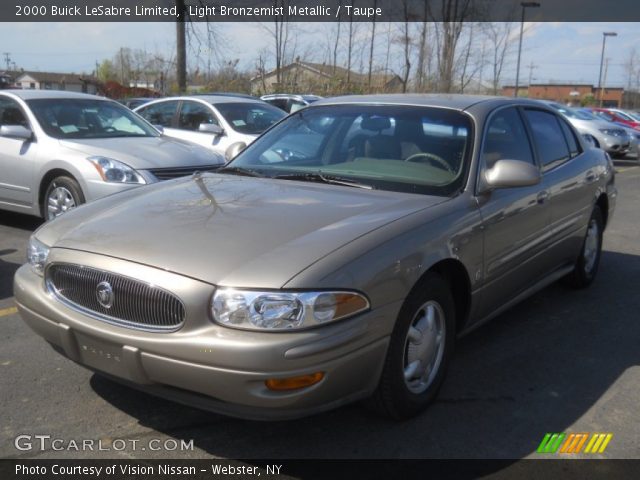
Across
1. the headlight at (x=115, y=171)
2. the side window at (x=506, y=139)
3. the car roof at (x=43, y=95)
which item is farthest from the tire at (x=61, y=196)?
the side window at (x=506, y=139)

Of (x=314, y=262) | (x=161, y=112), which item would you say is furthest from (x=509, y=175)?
(x=161, y=112)

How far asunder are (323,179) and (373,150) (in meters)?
0.44

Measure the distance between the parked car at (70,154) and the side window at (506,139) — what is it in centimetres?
362

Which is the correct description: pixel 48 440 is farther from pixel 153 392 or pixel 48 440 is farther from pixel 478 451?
pixel 478 451

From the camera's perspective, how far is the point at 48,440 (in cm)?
302

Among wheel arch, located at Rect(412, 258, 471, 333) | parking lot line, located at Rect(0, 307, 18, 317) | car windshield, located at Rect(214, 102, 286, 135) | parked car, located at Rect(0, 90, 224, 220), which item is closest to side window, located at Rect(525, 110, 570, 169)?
wheel arch, located at Rect(412, 258, 471, 333)

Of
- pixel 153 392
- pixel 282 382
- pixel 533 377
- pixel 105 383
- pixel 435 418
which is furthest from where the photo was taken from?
pixel 533 377

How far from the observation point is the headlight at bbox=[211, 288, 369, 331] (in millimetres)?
2613

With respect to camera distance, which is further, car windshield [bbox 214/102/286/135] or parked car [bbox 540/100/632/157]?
parked car [bbox 540/100/632/157]

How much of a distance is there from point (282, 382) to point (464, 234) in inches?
54.8

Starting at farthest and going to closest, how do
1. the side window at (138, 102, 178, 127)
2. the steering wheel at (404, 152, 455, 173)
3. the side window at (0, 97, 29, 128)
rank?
the side window at (138, 102, 178, 127)
the side window at (0, 97, 29, 128)
the steering wheel at (404, 152, 455, 173)

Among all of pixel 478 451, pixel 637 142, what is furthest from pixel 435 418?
pixel 637 142

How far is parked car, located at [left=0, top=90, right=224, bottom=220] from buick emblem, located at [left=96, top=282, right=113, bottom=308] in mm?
3849

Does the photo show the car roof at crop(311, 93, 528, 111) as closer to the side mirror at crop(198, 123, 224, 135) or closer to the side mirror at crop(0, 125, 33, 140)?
the side mirror at crop(0, 125, 33, 140)
